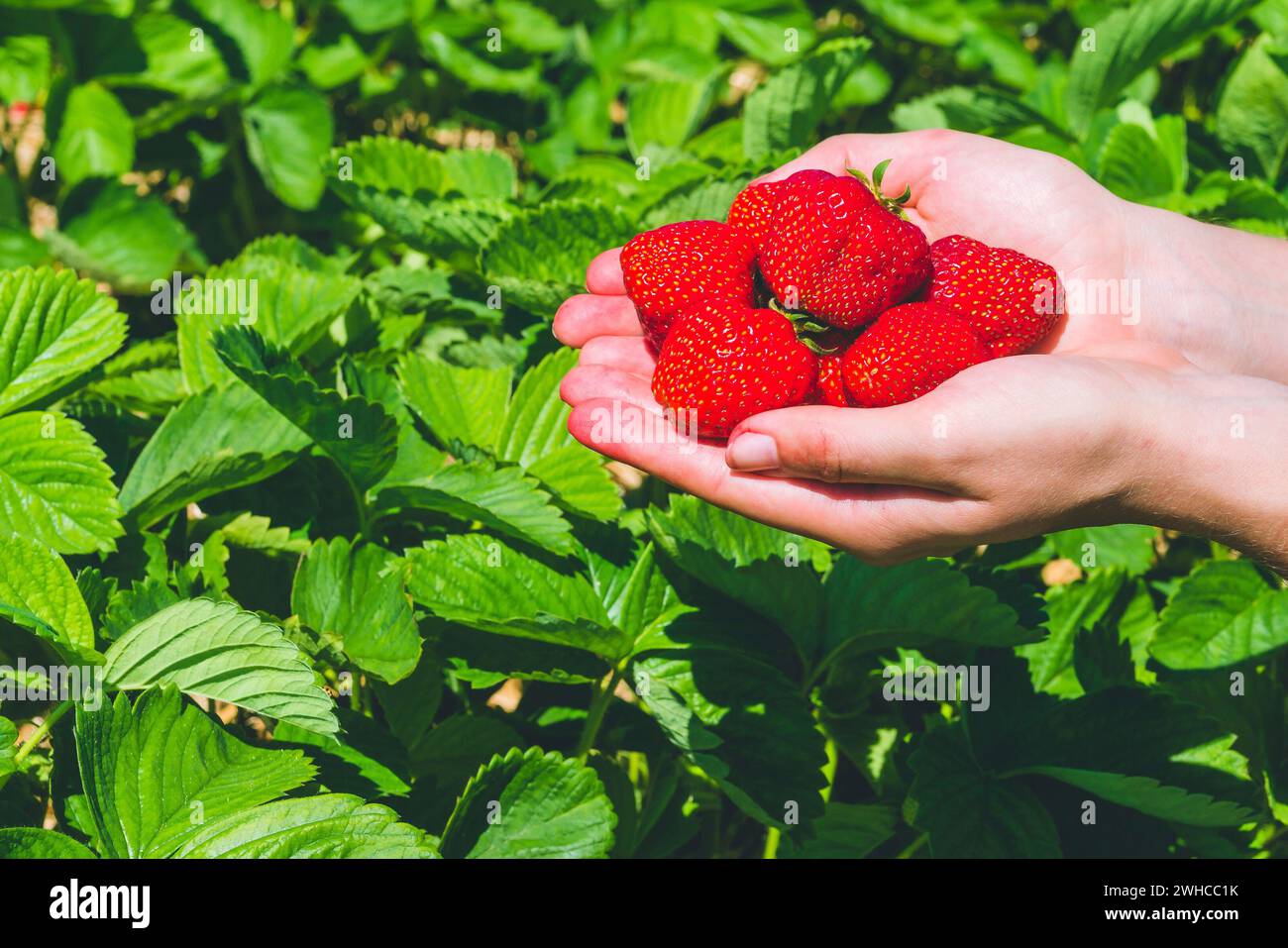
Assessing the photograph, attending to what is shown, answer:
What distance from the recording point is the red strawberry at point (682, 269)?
1.65 metres

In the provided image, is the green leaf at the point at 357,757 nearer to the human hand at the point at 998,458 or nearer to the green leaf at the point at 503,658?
the green leaf at the point at 503,658

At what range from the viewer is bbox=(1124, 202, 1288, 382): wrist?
180 centimetres

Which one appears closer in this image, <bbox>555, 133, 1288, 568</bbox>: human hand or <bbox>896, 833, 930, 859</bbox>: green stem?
<bbox>555, 133, 1288, 568</bbox>: human hand

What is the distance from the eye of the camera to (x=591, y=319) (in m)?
1.77

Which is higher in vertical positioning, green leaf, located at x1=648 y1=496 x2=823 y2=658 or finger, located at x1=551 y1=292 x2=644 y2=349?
finger, located at x1=551 y1=292 x2=644 y2=349

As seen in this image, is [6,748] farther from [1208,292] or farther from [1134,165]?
[1134,165]

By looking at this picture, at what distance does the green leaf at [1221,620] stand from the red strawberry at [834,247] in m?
0.61

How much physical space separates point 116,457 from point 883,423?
1038mm

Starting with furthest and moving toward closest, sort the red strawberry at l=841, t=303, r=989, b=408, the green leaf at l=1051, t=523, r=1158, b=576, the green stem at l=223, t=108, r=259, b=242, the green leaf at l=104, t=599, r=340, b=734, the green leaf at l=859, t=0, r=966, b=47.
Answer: the green leaf at l=859, t=0, r=966, b=47 < the green stem at l=223, t=108, r=259, b=242 < the green leaf at l=1051, t=523, r=1158, b=576 < the red strawberry at l=841, t=303, r=989, b=408 < the green leaf at l=104, t=599, r=340, b=734

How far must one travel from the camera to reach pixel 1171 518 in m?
1.43

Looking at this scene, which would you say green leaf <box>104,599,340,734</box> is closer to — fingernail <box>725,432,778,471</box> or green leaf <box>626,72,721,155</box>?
fingernail <box>725,432,778,471</box>

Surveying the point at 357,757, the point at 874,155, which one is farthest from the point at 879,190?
the point at 357,757

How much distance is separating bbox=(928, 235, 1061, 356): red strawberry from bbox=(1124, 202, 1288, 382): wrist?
19cm

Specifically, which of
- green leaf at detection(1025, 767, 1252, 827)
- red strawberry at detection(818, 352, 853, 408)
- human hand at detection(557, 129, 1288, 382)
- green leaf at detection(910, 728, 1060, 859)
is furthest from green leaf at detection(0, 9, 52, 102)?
green leaf at detection(1025, 767, 1252, 827)
